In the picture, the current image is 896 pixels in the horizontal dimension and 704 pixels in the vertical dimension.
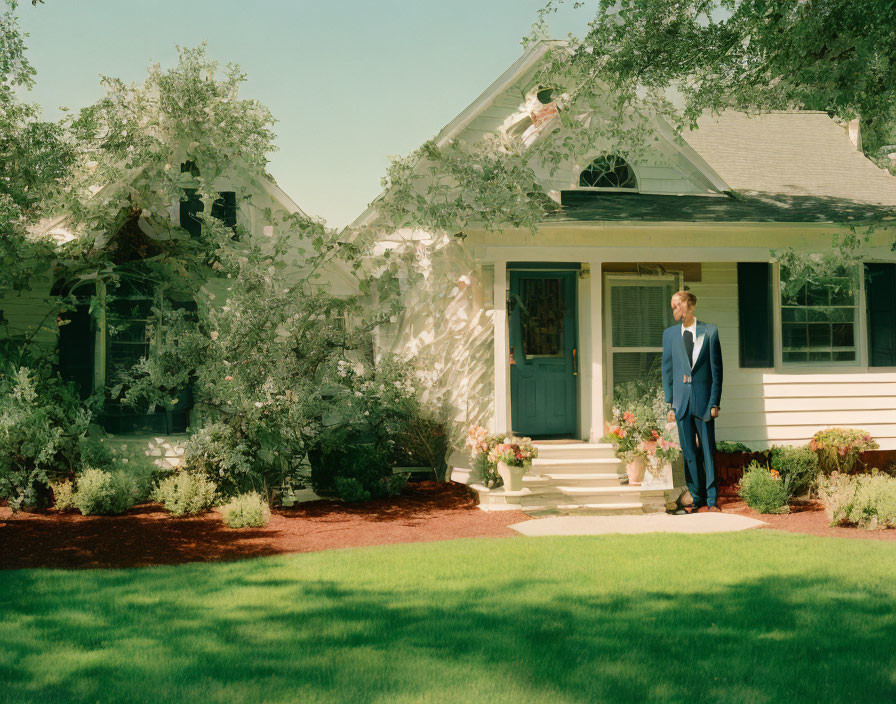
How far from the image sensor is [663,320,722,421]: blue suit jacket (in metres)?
9.46

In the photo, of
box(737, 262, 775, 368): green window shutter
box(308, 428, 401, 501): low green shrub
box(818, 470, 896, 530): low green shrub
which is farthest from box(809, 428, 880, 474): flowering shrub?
box(308, 428, 401, 501): low green shrub

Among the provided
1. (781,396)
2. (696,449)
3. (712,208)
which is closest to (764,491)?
(696,449)

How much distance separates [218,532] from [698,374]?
532 centimetres

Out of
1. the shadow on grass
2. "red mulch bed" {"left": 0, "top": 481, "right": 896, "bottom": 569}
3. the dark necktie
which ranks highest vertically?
the dark necktie

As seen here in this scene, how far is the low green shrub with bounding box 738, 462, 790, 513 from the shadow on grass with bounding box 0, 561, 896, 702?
3065 mm

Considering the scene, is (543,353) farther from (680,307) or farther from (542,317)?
(680,307)

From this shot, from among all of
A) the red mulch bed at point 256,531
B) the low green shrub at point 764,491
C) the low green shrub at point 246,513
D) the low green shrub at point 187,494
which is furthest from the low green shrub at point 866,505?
the low green shrub at point 187,494

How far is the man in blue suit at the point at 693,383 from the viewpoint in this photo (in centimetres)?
947

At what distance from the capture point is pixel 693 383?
952 centimetres

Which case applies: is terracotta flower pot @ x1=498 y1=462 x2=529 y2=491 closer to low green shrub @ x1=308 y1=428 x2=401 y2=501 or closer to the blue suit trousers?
low green shrub @ x1=308 y1=428 x2=401 y2=501

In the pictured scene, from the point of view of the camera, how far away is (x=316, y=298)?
9844 mm

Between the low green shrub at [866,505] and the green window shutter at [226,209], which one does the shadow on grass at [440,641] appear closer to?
the low green shrub at [866,505]

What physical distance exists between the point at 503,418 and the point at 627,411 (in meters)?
1.53

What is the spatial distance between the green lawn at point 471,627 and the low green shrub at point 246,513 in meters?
1.58
